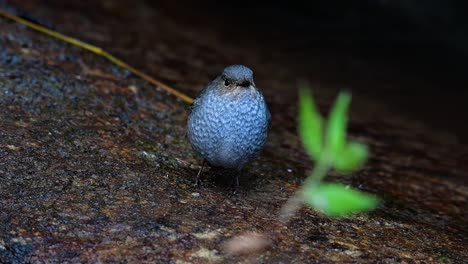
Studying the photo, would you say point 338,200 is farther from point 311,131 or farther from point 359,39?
point 359,39

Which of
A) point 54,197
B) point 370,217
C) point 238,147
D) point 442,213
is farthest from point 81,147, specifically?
point 442,213

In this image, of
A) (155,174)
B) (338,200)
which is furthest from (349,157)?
(155,174)

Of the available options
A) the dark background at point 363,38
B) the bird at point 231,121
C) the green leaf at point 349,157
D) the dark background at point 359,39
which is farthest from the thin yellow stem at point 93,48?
the green leaf at point 349,157

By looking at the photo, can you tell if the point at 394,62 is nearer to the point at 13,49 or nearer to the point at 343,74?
the point at 343,74

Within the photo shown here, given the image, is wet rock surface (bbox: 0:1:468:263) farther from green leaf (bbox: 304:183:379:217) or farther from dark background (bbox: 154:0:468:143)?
green leaf (bbox: 304:183:379:217)

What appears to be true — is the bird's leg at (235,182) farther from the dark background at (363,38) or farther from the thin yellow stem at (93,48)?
the dark background at (363,38)
